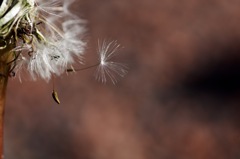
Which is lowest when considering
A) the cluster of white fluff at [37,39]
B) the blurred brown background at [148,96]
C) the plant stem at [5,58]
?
the plant stem at [5,58]

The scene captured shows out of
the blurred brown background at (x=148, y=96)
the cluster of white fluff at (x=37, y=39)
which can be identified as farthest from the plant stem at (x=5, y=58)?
the blurred brown background at (x=148, y=96)

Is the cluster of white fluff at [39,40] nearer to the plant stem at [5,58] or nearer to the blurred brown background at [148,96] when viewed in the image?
the plant stem at [5,58]

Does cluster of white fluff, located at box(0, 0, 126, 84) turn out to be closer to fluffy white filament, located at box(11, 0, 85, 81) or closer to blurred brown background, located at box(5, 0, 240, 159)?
fluffy white filament, located at box(11, 0, 85, 81)

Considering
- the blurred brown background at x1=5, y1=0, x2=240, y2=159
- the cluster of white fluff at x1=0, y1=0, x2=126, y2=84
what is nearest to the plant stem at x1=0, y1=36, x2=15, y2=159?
the cluster of white fluff at x1=0, y1=0, x2=126, y2=84

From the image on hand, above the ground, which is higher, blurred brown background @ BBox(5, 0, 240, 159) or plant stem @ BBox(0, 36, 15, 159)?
blurred brown background @ BBox(5, 0, 240, 159)

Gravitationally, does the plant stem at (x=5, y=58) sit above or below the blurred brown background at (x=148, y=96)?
below

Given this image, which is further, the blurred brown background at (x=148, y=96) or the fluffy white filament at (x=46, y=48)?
the blurred brown background at (x=148, y=96)

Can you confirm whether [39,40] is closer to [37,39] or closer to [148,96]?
[37,39]

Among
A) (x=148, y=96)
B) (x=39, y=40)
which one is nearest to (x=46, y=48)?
(x=39, y=40)

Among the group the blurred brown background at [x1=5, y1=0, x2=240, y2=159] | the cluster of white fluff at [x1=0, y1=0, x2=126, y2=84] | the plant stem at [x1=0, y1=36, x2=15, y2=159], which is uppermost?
the blurred brown background at [x1=5, y1=0, x2=240, y2=159]

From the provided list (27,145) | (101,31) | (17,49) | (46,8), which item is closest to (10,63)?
(17,49)
